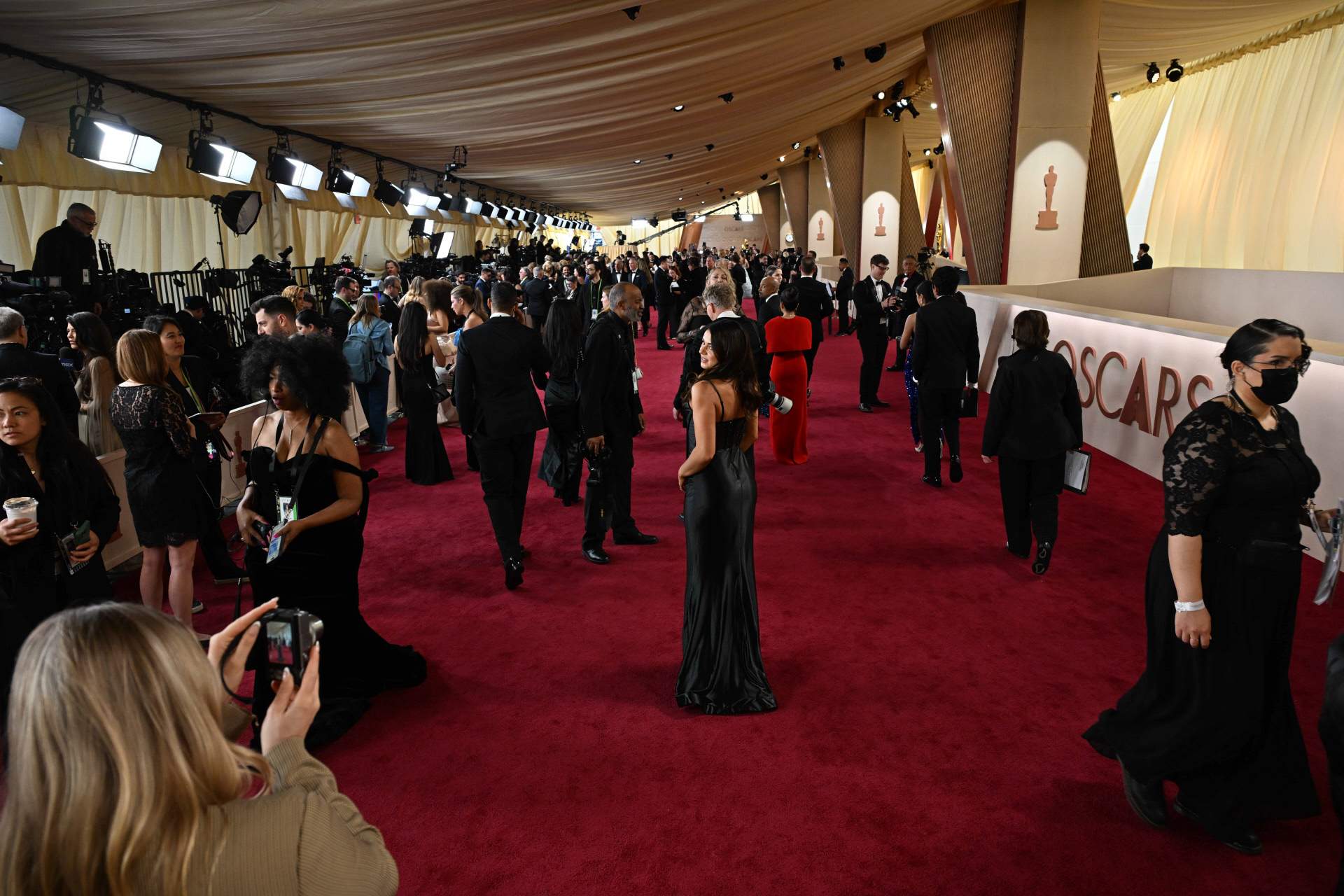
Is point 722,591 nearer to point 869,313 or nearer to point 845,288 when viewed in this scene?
point 869,313

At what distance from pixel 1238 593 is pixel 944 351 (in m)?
3.96

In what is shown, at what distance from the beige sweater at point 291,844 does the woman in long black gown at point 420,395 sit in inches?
225

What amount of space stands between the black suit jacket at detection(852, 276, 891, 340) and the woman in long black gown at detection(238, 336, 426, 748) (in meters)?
7.13

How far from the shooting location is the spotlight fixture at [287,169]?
1091 cm

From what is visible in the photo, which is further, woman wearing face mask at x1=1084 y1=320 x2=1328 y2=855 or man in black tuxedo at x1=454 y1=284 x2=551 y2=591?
man in black tuxedo at x1=454 y1=284 x2=551 y2=591

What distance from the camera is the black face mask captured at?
101 inches

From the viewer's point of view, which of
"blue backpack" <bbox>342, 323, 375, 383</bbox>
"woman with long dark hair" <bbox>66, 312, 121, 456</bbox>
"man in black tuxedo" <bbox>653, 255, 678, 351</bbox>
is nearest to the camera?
"woman with long dark hair" <bbox>66, 312, 121, 456</bbox>

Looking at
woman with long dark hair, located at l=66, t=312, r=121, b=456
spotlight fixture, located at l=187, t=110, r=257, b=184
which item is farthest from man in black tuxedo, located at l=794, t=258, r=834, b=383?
woman with long dark hair, located at l=66, t=312, r=121, b=456

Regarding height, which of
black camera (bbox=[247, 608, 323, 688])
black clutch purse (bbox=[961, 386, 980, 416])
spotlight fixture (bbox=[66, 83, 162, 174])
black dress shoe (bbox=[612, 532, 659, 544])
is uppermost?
spotlight fixture (bbox=[66, 83, 162, 174])

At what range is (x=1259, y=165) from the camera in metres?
18.3

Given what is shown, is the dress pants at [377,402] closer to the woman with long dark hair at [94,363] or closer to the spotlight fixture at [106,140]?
the spotlight fixture at [106,140]

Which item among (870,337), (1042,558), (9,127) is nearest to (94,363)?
(9,127)

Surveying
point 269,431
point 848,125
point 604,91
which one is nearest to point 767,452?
point 604,91

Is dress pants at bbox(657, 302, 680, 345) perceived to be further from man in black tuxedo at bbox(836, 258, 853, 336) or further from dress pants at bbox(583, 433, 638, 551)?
dress pants at bbox(583, 433, 638, 551)
